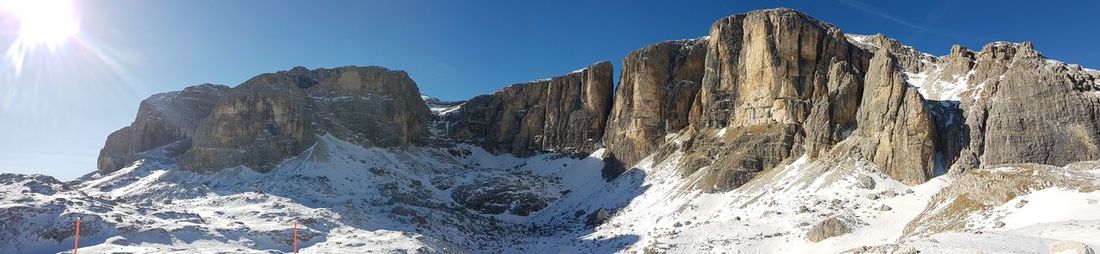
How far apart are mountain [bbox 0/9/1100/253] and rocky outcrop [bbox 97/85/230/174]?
1.20 feet

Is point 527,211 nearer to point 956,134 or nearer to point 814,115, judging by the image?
point 814,115

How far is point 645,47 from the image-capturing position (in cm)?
10888

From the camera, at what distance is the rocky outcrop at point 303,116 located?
323ft

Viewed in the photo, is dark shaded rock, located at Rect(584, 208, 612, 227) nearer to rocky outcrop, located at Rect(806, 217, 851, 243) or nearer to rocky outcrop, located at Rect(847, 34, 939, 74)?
rocky outcrop, located at Rect(806, 217, 851, 243)

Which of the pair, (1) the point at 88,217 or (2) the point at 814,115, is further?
(2) the point at 814,115

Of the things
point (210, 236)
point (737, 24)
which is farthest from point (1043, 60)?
point (210, 236)

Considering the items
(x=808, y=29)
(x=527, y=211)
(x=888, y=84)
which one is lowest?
(x=527, y=211)

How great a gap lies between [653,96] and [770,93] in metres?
24.6

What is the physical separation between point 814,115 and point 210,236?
198 ft

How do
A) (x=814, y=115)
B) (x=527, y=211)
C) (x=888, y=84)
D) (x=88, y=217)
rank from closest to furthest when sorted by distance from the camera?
→ 1. (x=88, y=217)
2. (x=888, y=84)
3. (x=814, y=115)
4. (x=527, y=211)

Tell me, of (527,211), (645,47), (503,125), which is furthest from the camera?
(503,125)

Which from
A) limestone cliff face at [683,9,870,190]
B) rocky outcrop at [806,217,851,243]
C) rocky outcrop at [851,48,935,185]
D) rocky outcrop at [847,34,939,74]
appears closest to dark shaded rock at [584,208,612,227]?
limestone cliff face at [683,9,870,190]

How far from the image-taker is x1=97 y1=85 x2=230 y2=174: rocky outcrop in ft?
360

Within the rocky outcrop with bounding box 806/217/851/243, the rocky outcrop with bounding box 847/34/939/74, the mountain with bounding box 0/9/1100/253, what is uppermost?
the rocky outcrop with bounding box 847/34/939/74
